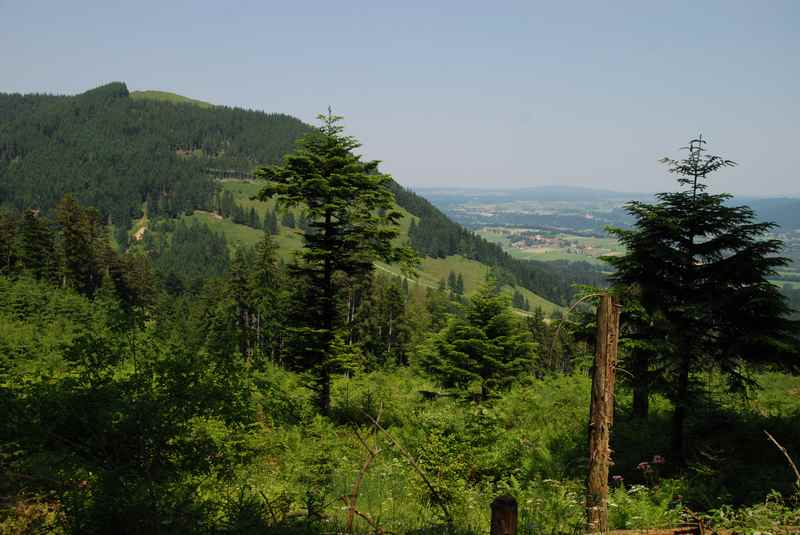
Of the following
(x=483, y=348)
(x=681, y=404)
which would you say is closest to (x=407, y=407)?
(x=483, y=348)

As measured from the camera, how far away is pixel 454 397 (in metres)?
17.8

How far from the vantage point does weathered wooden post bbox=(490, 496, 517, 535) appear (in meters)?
4.02

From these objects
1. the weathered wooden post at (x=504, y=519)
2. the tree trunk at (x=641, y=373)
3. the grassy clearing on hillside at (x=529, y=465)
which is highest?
the weathered wooden post at (x=504, y=519)

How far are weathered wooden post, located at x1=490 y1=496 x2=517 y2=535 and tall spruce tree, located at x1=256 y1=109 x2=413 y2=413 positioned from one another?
37.0 ft

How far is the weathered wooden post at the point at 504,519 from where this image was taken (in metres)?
4.02

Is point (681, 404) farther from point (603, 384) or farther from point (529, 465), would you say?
point (603, 384)

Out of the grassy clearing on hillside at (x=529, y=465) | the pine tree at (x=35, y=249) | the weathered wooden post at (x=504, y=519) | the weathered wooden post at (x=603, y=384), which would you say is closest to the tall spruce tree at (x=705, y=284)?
the grassy clearing on hillside at (x=529, y=465)

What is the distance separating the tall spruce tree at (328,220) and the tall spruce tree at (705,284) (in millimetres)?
7309

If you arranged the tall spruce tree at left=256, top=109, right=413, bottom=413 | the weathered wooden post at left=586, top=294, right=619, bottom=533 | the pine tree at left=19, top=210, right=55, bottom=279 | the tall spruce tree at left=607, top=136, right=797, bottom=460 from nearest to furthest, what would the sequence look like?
the weathered wooden post at left=586, top=294, right=619, bottom=533, the tall spruce tree at left=607, top=136, right=797, bottom=460, the tall spruce tree at left=256, top=109, right=413, bottom=413, the pine tree at left=19, top=210, right=55, bottom=279

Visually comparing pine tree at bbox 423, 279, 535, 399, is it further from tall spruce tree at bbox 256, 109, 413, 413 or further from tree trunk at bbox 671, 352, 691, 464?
tree trunk at bbox 671, 352, 691, 464

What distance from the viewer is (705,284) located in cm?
1029

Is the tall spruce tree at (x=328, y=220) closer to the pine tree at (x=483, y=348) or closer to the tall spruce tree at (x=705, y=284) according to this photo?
the pine tree at (x=483, y=348)

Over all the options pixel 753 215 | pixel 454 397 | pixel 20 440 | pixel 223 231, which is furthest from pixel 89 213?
pixel 223 231

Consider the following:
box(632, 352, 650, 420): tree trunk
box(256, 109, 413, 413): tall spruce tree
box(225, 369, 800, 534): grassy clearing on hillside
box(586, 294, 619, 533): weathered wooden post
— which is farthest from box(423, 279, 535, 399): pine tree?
box(586, 294, 619, 533): weathered wooden post
